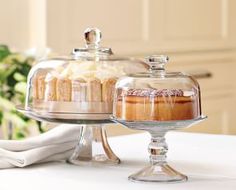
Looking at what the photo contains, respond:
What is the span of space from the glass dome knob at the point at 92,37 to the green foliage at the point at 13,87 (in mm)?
667

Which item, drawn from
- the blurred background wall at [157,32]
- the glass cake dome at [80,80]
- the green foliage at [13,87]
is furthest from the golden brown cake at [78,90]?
the blurred background wall at [157,32]

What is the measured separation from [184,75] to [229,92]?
2.25 metres

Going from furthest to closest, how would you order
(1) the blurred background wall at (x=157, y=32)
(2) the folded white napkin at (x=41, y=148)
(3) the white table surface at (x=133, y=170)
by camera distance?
(1) the blurred background wall at (x=157, y=32) < (2) the folded white napkin at (x=41, y=148) < (3) the white table surface at (x=133, y=170)

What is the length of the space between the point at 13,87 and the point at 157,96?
1.01 metres

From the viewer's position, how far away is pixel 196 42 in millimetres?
3053

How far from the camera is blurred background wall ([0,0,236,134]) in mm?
2381

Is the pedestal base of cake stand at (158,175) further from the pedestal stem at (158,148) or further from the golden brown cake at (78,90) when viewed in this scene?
the golden brown cake at (78,90)

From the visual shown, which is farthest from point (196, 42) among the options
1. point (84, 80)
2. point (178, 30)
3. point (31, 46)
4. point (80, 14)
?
point (84, 80)

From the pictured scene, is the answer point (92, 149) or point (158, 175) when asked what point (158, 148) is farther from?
point (92, 149)

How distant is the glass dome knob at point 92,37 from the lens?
1.21m

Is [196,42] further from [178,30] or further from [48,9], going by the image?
[48,9]

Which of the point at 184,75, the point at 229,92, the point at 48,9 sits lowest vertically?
the point at 229,92

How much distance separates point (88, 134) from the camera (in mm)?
1221

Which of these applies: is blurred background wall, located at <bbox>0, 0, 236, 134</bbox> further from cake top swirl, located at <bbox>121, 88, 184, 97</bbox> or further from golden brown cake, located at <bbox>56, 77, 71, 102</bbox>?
cake top swirl, located at <bbox>121, 88, 184, 97</bbox>
